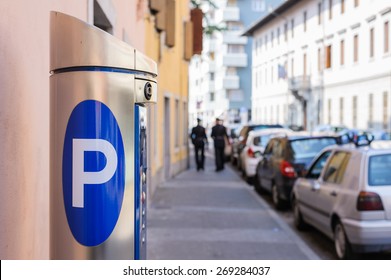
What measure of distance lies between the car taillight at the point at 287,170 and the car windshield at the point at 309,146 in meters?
0.22

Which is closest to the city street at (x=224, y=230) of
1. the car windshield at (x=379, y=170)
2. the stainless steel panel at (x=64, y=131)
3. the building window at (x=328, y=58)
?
the car windshield at (x=379, y=170)

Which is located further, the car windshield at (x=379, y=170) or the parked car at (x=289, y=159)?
the parked car at (x=289, y=159)

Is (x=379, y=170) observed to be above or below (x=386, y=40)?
below

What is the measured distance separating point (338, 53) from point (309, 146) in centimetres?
820

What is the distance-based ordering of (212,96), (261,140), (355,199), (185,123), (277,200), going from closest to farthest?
(355,199) → (277,200) → (261,140) → (185,123) → (212,96)

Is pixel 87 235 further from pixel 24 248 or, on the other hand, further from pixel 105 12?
pixel 105 12

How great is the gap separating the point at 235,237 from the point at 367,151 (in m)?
2.34

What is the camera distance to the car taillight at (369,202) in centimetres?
632

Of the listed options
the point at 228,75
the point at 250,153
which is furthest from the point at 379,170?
the point at 228,75

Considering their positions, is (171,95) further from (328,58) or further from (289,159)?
(328,58)

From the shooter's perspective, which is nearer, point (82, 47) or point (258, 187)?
point (82, 47)

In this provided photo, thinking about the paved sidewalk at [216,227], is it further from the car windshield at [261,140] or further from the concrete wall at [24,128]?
the concrete wall at [24,128]

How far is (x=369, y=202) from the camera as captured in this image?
6348mm

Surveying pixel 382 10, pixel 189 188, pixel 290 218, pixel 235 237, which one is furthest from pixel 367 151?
pixel 189 188
